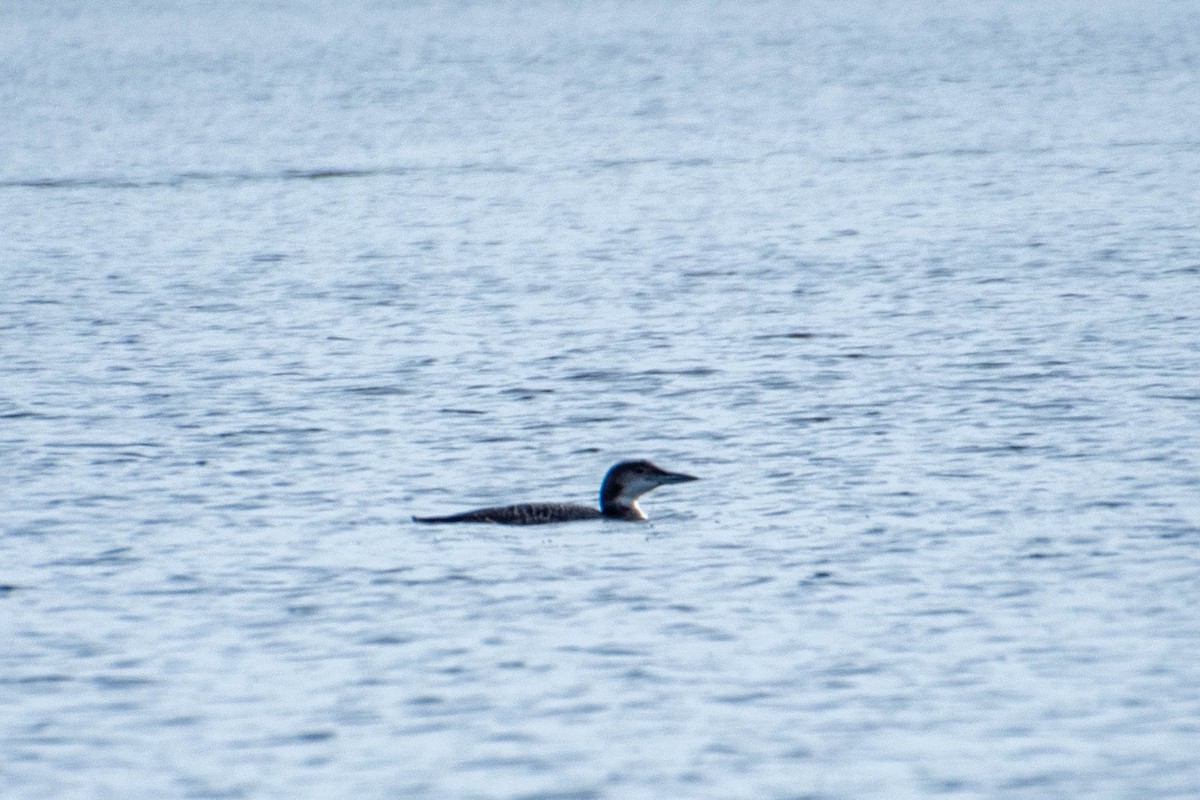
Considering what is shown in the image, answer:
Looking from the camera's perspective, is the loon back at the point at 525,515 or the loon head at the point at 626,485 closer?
the loon back at the point at 525,515

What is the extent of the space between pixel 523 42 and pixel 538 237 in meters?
59.0

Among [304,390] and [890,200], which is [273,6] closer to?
[890,200]

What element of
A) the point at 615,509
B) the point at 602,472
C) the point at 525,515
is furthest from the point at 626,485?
the point at 602,472

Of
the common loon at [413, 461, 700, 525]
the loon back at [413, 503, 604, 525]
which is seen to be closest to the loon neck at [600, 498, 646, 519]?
the common loon at [413, 461, 700, 525]

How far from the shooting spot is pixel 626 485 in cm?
1517

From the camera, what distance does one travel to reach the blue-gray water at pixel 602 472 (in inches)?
433

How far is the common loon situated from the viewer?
588 inches

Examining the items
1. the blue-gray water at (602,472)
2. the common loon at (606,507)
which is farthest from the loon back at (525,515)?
the blue-gray water at (602,472)

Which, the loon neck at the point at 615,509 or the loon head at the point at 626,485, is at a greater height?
the loon head at the point at 626,485

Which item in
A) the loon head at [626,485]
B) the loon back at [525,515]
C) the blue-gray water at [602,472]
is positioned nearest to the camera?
the blue-gray water at [602,472]

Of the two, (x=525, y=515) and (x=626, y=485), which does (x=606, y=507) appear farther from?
(x=525, y=515)

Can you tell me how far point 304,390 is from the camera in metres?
20.8

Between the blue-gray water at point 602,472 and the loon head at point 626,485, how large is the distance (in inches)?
5.1

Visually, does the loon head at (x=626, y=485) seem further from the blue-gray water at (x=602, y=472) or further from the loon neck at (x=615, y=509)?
the blue-gray water at (x=602, y=472)
